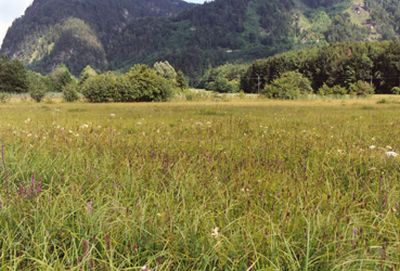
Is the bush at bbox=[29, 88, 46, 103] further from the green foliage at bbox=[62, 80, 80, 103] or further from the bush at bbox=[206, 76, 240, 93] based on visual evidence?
the bush at bbox=[206, 76, 240, 93]

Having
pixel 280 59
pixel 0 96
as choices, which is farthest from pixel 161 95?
pixel 280 59

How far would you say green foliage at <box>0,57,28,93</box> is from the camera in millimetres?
114812

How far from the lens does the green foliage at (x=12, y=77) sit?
11481cm

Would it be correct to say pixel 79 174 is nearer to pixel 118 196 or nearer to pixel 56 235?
pixel 118 196

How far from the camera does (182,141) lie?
6.59 metres

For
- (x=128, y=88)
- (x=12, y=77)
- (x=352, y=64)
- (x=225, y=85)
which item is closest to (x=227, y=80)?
(x=225, y=85)

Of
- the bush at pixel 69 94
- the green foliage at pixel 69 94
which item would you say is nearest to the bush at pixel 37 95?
the green foliage at pixel 69 94

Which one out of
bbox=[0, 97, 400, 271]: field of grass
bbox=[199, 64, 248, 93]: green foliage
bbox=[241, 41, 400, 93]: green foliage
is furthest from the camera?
bbox=[199, 64, 248, 93]: green foliage

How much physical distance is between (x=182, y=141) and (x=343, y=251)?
4.56 meters

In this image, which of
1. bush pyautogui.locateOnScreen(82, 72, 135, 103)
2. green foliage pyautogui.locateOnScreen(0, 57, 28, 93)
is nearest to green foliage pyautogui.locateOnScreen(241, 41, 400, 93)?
bush pyautogui.locateOnScreen(82, 72, 135, 103)

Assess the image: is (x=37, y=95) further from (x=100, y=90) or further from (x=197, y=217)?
(x=197, y=217)

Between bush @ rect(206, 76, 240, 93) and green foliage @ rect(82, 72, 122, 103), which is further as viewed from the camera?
bush @ rect(206, 76, 240, 93)

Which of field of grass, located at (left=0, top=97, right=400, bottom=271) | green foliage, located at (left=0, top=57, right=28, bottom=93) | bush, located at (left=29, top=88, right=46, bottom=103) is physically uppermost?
green foliage, located at (left=0, top=57, right=28, bottom=93)

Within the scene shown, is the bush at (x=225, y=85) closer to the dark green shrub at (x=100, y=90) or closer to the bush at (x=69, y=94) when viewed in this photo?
the dark green shrub at (x=100, y=90)
